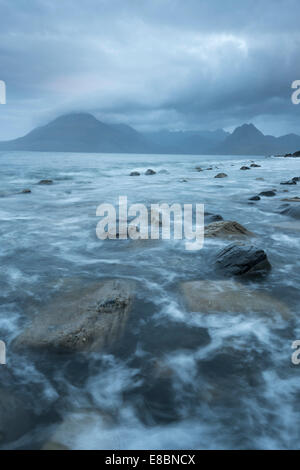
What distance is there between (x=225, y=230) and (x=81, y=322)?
5409mm

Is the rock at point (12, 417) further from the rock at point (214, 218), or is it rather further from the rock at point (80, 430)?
the rock at point (214, 218)

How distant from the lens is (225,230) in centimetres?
773

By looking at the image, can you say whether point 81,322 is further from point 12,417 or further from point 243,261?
point 243,261

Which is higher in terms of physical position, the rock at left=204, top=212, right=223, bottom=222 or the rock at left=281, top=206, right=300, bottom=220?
the rock at left=281, top=206, right=300, bottom=220

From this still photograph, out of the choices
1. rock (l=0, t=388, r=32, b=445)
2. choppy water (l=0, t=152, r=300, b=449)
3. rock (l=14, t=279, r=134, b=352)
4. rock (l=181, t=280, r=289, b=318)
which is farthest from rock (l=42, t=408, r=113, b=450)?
rock (l=181, t=280, r=289, b=318)

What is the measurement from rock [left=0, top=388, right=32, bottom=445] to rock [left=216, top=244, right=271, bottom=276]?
4.01m

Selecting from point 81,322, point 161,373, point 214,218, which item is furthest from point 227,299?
point 214,218

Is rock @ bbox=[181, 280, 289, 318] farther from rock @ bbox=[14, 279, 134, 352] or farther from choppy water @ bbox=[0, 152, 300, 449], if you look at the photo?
rock @ bbox=[14, 279, 134, 352]

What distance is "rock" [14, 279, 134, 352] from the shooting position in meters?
3.31

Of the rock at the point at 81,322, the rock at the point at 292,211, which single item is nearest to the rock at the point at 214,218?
the rock at the point at 292,211
